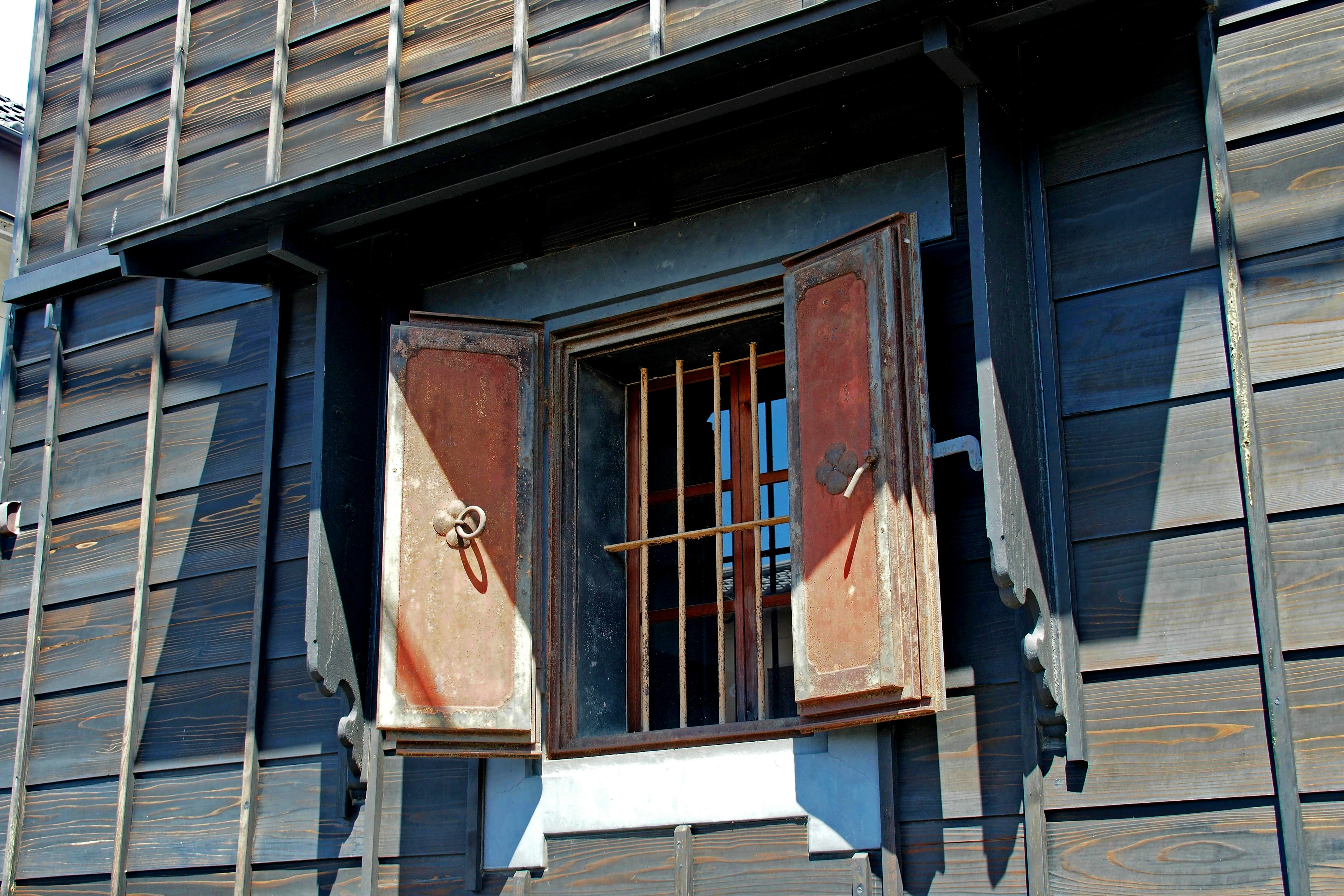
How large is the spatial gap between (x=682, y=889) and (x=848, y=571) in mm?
1164

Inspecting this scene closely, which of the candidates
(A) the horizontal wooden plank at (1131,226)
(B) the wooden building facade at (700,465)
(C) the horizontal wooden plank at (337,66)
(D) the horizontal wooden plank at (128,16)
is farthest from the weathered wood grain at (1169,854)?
(D) the horizontal wooden plank at (128,16)

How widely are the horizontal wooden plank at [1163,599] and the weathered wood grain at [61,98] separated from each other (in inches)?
215

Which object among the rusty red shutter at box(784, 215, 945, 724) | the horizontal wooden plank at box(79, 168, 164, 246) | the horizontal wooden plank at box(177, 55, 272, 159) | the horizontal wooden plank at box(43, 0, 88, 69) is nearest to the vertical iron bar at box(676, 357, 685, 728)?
the rusty red shutter at box(784, 215, 945, 724)

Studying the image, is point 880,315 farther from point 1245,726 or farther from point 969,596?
point 1245,726

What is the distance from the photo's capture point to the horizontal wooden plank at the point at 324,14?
5.63 meters

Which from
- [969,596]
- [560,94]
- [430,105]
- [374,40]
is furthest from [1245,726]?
[374,40]

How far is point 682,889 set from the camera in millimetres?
4512

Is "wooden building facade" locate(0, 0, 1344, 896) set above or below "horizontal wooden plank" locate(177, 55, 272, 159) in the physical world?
below

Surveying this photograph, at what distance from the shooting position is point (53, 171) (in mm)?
7102

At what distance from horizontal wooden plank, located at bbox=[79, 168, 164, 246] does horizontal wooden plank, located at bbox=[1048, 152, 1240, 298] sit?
415cm

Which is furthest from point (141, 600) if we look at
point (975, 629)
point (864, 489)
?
point (975, 629)

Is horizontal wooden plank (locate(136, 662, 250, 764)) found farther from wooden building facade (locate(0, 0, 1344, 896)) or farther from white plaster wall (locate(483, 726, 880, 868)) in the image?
white plaster wall (locate(483, 726, 880, 868))

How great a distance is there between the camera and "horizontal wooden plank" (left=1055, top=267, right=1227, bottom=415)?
4.16 m

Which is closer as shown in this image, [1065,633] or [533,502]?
[1065,633]
